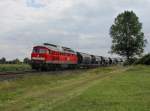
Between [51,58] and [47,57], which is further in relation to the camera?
[51,58]

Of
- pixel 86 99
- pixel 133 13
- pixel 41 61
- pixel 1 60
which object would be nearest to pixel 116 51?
pixel 133 13

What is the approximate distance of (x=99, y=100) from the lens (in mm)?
18438

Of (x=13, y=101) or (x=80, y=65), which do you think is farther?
(x=80, y=65)

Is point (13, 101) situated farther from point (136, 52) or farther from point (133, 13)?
point (133, 13)

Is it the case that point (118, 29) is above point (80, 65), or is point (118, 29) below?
above

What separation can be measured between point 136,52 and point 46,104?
9273 cm

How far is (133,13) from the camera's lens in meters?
115

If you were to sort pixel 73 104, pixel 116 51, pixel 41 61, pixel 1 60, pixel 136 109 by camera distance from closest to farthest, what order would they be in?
pixel 136 109 < pixel 73 104 < pixel 41 61 < pixel 1 60 < pixel 116 51

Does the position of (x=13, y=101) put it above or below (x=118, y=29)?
below

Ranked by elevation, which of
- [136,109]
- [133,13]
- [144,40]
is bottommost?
[136,109]

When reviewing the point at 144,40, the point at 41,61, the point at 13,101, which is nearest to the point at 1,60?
the point at 144,40

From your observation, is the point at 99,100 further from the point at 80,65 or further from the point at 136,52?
the point at 136,52

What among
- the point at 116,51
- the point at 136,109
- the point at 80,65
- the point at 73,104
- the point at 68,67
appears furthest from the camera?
the point at 116,51

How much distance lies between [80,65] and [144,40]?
38.2m
